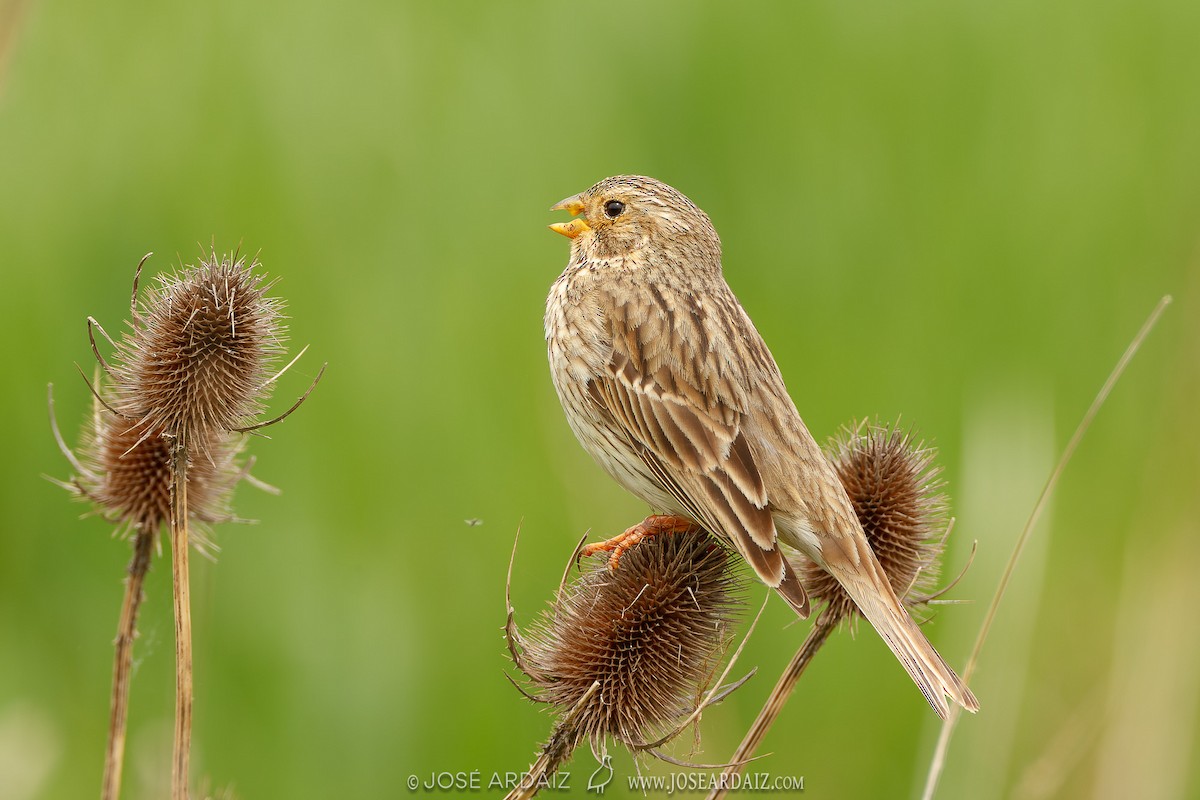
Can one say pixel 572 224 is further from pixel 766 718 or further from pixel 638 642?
pixel 766 718

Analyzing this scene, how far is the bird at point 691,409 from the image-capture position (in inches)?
162

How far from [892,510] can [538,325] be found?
9.33 feet

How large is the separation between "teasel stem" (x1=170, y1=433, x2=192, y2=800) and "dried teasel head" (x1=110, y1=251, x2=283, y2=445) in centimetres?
32

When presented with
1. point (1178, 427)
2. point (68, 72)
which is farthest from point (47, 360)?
point (1178, 427)

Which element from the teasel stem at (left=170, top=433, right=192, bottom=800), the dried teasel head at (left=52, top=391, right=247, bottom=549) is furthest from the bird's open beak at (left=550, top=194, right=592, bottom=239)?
the teasel stem at (left=170, top=433, right=192, bottom=800)

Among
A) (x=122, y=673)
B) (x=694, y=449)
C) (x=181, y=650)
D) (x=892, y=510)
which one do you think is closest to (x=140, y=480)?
(x=122, y=673)

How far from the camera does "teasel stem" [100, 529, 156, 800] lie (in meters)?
3.12

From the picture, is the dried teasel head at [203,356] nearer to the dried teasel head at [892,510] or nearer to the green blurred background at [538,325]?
the green blurred background at [538,325]

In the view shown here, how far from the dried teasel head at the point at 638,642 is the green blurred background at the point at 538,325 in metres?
1.30

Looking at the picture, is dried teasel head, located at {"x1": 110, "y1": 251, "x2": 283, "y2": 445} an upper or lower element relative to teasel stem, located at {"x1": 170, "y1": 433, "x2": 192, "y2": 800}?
upper

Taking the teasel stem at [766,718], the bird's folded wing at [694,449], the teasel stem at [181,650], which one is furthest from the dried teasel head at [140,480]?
the teasel stem at [766,718]

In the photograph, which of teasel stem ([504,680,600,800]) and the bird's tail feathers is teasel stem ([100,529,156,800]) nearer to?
teasel stem ([504,680,600,800])

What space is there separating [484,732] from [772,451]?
1.95 metres

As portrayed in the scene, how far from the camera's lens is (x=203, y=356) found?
11.4ft
